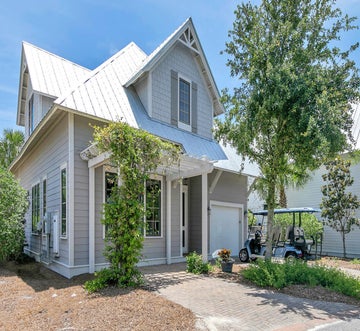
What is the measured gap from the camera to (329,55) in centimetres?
827

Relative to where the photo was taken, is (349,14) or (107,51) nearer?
(349,14)

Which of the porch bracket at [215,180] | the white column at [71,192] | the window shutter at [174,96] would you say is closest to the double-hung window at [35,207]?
the white column at [71,192]

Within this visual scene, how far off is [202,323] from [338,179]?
38.9 feet

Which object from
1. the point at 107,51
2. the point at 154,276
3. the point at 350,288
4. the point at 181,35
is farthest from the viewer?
the point at 107,51

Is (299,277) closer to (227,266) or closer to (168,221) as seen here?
(227,266)

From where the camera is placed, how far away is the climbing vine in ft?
21.3

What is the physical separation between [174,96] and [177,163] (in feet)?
13.4

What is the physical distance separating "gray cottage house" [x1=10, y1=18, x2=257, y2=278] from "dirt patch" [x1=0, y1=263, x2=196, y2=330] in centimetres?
153

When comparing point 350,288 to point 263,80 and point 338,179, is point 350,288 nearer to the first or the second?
point 263,80

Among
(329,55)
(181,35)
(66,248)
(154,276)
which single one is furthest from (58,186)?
(329,55)

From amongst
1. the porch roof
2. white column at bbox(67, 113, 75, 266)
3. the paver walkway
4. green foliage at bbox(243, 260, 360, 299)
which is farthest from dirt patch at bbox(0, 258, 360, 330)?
the porch roof

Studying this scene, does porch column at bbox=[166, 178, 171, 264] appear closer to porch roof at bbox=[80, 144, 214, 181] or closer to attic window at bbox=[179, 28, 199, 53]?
porch roof at bbox=[80, 144, 214, 181]

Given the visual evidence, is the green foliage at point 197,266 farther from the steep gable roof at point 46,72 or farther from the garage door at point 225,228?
the steep gable roof at point 46,72

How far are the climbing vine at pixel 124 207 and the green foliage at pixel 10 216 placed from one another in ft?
17.2
